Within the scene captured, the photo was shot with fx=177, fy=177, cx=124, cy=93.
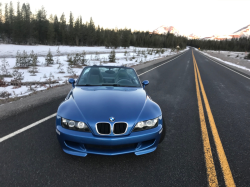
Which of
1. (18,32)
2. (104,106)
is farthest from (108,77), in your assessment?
(18,32)

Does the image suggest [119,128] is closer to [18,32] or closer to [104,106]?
[104,106]

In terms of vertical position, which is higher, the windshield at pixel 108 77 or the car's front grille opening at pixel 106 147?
the windshield at pixel 108 77

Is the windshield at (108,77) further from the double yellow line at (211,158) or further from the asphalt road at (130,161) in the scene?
the double yellow line at (211,158)

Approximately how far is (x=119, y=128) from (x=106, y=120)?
0.73ft

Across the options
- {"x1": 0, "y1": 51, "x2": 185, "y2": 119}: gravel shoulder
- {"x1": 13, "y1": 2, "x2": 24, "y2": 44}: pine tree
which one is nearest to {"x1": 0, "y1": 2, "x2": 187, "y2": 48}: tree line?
{"x1": 13, "y1": 2, "x2": 24, "y2": 44}: pine tree

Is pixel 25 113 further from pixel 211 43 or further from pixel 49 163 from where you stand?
pixel 211 43

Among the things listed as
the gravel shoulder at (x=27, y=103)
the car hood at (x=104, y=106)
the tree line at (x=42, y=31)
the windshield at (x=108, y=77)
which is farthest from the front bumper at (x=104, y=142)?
the tree line at (x=42, y=31)

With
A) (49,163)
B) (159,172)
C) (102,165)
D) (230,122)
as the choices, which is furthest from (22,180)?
(230,122)

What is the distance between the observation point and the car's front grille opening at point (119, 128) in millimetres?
2541

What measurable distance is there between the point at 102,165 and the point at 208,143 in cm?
216

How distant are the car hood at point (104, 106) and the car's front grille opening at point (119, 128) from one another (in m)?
0.06

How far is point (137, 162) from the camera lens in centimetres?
283

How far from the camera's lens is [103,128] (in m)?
2.53

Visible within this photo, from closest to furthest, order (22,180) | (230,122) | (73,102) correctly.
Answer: (22,180) → (73,102) → (230,122)
